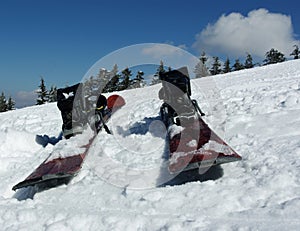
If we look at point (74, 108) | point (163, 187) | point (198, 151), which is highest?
point (74, 108)

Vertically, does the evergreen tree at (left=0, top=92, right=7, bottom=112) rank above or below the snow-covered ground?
above

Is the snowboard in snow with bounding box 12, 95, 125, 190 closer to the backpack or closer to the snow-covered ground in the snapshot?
the snow-covered ground

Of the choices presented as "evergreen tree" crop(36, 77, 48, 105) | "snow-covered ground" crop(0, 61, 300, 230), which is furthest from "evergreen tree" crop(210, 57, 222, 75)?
"snow-covered ground" crop(0, 61, 300, 230)

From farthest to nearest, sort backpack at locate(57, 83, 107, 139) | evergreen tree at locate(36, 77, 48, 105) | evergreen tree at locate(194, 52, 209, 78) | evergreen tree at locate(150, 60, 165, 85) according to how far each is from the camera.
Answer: evergreen tree at locate(36, 77, 48, 105) < evergreen tree at locate(194, 52, 209, 78) < backpack at locate(57, 83, 107, 139) < evergreen tree at locate(150, 60, 165, 85)

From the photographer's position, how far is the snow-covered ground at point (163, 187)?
338cm

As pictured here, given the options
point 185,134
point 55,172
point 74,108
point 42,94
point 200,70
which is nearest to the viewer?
point 55,172

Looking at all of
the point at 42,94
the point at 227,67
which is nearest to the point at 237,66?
the point at 227,67

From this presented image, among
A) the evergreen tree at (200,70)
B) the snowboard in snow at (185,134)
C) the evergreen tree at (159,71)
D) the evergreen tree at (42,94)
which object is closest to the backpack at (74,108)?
the evergreen tree at (159,71)

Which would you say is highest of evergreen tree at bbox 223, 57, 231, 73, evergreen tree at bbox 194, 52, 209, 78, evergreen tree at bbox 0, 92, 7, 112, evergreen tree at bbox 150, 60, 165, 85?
evergreen tree at bbox 223, 57, 231, 73

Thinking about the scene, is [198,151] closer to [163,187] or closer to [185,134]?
[163,187]

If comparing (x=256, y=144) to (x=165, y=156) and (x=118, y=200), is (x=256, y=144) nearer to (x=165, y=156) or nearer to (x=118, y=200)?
(x=165, y=156)

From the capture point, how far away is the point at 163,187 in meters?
4.38

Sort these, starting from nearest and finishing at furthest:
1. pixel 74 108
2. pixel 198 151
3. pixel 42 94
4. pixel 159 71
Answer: pixel 198 151 → pixel 159 71 → pixel 74 108 → pixel 42 94

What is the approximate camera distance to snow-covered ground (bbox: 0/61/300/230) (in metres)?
3.38
